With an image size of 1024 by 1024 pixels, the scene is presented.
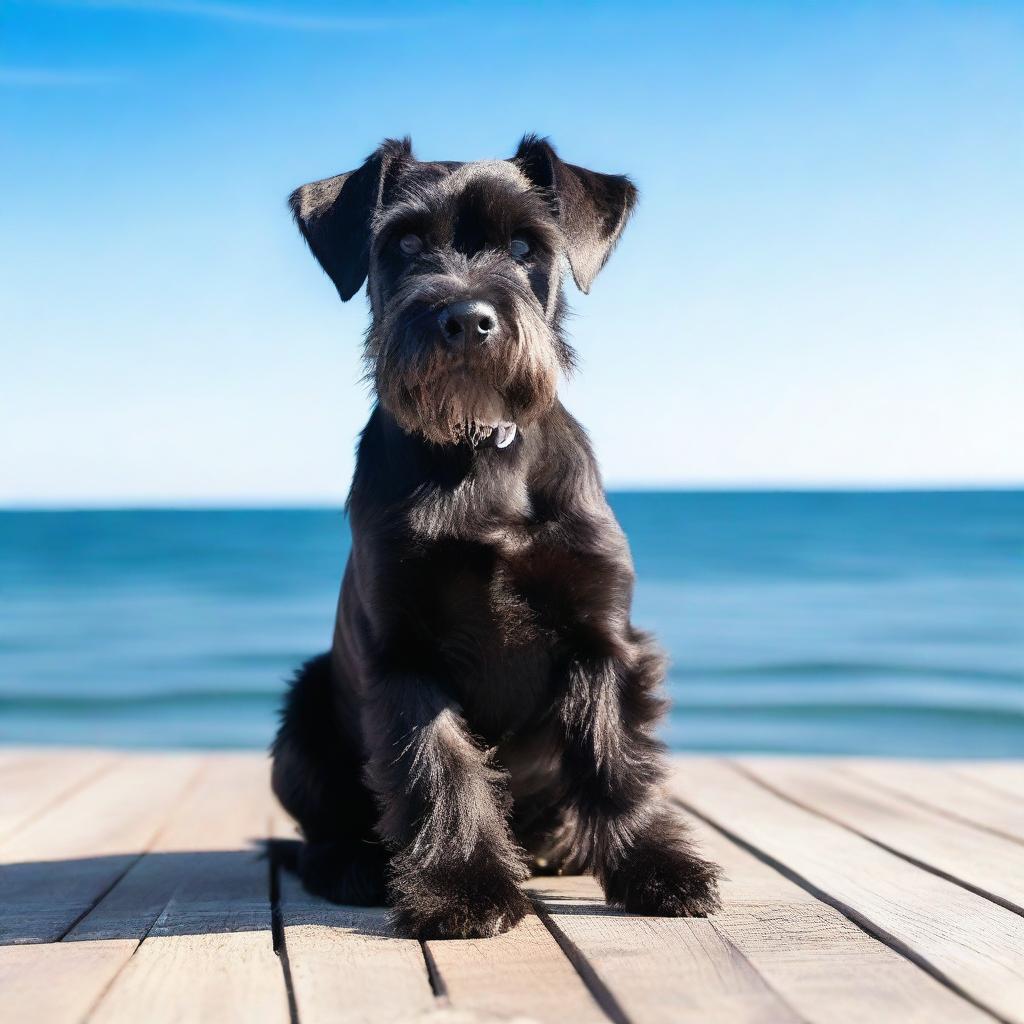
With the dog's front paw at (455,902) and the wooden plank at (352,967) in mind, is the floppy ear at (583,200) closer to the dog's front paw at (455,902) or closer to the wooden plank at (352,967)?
the dog's front paw at (455,902)

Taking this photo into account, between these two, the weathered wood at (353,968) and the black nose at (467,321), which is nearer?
the weathered wood at (353,968)

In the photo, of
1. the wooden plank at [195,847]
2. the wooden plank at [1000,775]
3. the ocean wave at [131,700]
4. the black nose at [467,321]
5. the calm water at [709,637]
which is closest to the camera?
the black nose at [467,321]

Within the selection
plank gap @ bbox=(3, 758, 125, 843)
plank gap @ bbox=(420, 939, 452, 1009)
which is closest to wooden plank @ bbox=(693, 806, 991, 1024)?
plank gap @ bbox=(420, 939, 452, 1009)

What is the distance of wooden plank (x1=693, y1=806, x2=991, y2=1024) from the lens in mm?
1798

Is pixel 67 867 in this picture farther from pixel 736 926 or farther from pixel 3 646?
pixel 3 646

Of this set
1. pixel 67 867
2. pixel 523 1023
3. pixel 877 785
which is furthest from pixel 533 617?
pixel 877 785

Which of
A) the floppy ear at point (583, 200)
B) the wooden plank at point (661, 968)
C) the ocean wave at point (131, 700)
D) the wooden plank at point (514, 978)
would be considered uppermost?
the floppy ear at point (583, 200)

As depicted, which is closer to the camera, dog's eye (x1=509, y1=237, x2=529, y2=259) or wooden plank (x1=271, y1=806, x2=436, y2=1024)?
wooden plank (x1=271, y1=806, x2=436, y2=1024)

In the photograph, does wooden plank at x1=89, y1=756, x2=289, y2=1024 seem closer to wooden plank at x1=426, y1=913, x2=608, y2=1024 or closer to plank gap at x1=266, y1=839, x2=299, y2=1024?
plank gap at x1=266, y1=839, x2=299, y2=1024

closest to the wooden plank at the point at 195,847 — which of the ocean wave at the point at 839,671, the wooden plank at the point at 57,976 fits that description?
the wooden plank at the point at 57,976

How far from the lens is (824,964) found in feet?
6.64

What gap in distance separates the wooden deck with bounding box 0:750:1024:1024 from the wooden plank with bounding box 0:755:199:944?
13mm

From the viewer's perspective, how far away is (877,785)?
4.20m

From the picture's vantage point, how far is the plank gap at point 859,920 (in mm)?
1884
